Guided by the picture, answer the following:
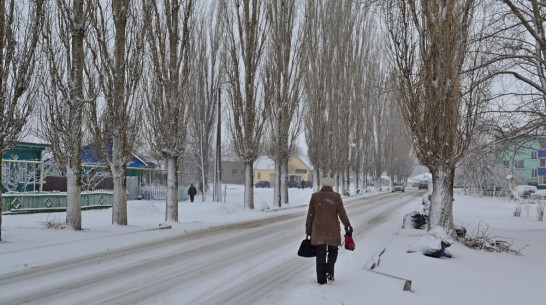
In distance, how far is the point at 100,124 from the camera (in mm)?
12922

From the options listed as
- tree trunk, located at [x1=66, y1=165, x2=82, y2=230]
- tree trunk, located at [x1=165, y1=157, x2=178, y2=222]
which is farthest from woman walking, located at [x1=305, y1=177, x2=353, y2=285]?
tree trunk, located at [x1=165, y1=157, x2=178, y2=222]

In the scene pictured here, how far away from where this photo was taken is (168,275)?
269 inches

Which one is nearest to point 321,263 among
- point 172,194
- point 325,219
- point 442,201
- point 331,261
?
point 331,261

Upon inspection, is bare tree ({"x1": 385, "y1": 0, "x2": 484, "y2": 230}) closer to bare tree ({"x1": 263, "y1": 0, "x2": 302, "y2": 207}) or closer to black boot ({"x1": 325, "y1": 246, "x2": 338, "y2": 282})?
black boot ({"x1": 325, "y1": 246, "x2": 338, "y2": 282})

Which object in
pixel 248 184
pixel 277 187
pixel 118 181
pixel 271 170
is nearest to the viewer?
pixel 118 181

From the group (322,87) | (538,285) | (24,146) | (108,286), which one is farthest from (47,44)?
(322,87)

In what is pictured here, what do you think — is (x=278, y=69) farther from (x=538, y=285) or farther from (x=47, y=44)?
(x=538, y=285)

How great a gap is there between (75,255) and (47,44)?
657cm

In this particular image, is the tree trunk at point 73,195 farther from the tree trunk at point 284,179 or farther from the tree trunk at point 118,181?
the tree trunk at point 284,179

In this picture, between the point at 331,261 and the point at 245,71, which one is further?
the point at 245,71

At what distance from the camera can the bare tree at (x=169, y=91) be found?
14.8 meters

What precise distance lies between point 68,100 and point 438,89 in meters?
10.1

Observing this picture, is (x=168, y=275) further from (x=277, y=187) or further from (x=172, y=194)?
(x=277, y=187)

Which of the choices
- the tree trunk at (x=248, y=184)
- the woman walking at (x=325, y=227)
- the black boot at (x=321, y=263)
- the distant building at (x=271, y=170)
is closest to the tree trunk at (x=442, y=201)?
the woman walking at (x=325, y=227)
